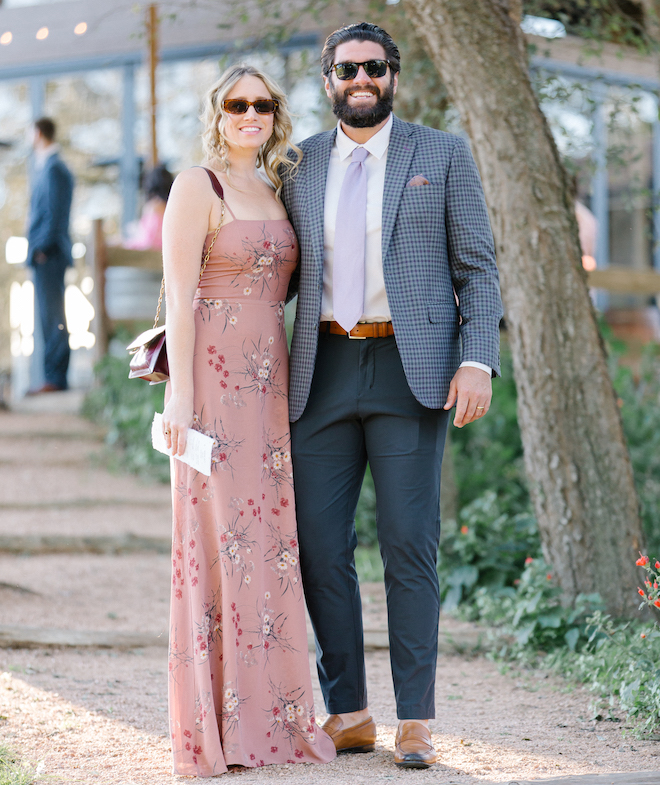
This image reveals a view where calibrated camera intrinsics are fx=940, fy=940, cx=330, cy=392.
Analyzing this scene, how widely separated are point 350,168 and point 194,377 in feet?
2.45

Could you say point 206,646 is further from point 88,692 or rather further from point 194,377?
point 88,692

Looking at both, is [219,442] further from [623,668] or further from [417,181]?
[623,668]

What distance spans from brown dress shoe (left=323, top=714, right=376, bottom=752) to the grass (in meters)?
0.84

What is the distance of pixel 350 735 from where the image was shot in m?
2.78

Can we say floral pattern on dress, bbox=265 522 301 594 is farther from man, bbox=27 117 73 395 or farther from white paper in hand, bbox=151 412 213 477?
man, bbox=27 117 73 395

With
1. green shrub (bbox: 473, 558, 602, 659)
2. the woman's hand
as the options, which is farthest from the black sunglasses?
green shrub (bbox: 473, 558, 602, 659)

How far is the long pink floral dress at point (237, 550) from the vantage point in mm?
2625

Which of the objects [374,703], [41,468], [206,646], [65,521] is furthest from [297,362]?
[41,468]

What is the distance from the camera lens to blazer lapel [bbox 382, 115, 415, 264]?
262cm

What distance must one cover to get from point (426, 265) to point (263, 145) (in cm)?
66

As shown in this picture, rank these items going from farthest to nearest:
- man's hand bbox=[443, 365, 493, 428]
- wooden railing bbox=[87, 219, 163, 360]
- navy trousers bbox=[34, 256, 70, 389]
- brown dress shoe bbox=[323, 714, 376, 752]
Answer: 1. wooden railing bbox=[87, 219, 163, 360]
2. navy trousers bbox=[34, 256, 70, 389]
3. brown dress shoe bbox=[323, 714, 376, 752]
4. man's hand bbox=[443, 365, 493, 428]

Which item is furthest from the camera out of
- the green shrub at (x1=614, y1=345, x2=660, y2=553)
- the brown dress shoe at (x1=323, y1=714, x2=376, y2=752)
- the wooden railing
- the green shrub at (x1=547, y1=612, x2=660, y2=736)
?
the wooden railing

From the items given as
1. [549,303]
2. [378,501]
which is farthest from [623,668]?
[549,303]

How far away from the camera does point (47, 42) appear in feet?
30.6
